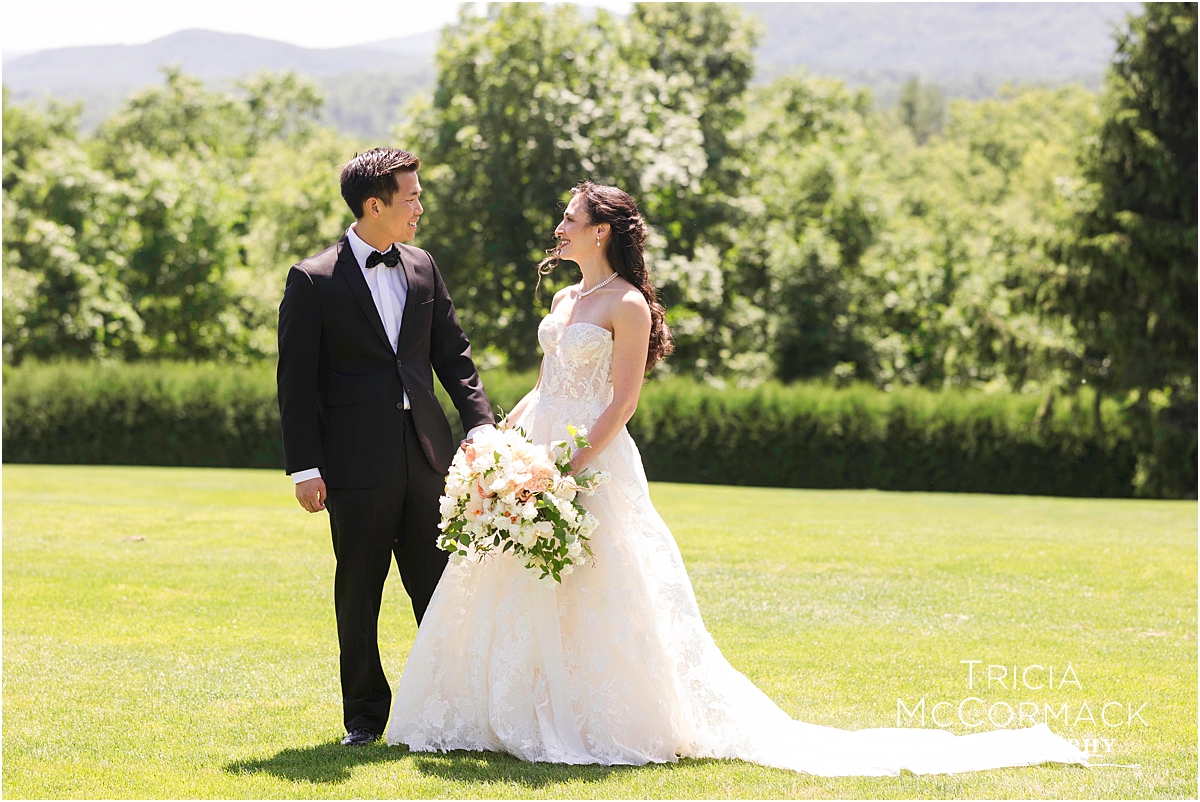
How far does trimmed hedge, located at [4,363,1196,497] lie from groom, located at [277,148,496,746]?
18.0 metres

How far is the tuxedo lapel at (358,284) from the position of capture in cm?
509

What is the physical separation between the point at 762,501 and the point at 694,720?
42.1ft

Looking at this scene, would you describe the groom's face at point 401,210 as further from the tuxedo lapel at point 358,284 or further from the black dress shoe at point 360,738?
the black dress shoe at point 360,738

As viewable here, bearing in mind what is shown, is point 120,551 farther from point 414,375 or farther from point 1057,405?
point 1057,405

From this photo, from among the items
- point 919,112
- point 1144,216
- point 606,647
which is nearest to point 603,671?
point 606,647

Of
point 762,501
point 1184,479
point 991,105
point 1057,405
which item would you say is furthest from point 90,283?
point 991,105

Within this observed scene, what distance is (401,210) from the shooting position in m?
5.18

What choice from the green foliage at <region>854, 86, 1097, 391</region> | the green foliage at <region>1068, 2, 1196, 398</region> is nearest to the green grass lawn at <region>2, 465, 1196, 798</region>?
the green foliage at <region>1068, 2, 1196, 398</region>

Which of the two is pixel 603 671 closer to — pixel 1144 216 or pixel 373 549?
pixel 373 549

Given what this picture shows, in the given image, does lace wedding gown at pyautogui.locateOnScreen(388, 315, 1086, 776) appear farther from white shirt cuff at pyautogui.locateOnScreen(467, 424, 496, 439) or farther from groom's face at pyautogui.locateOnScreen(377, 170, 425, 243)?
groom's face at pyautogui.locateOnScreen(377, 170, 425, 243)

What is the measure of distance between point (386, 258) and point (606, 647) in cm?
200

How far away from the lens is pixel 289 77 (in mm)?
73438

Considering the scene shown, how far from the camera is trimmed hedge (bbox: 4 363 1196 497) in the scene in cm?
2319

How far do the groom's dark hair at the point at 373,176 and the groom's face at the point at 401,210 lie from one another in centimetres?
2
